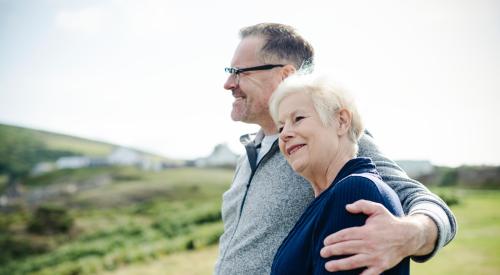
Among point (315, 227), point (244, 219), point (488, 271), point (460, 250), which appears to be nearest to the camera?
point (315, 227)

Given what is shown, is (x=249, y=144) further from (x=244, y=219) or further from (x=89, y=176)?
(x=89, y=176)

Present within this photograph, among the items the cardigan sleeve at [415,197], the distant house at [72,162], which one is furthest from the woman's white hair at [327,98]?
the distant house at [72,162]

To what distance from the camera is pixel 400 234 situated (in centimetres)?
142

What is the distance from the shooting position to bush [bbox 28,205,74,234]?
101 ft

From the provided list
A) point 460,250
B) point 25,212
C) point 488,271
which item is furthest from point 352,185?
point 25,212

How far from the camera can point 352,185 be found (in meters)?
1.41

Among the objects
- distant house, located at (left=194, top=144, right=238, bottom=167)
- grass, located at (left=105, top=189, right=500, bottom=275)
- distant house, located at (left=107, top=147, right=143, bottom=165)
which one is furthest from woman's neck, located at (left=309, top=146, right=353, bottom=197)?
distant house, located at (left=107, top=147, right=143, bottom=165)

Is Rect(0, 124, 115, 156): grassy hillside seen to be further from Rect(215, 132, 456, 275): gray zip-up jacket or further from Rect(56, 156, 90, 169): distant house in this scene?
Rect(215, 132, 456, 275): gray zip-up jacket

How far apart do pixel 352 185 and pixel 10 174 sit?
53.8 metres

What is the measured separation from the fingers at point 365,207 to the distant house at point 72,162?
192 feet

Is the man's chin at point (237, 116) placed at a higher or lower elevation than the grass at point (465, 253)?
higher

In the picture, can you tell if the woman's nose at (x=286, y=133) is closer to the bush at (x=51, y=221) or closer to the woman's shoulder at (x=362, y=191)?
the woman's shoulder at (x=362, y=191)

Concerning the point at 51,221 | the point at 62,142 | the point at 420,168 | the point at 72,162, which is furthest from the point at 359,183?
the point at 62,142

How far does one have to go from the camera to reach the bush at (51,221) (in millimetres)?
30844
